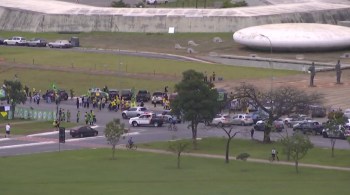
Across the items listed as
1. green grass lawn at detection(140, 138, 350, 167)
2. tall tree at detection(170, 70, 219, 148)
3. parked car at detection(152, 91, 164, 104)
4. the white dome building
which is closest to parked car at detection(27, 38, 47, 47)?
the white dome building

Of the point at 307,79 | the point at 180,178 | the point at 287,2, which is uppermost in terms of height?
the point at 287,2

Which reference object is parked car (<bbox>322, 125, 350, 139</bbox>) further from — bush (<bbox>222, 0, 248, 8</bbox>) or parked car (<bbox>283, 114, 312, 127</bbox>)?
bush (<bbox>222, 0, 248, 8</bbox>)

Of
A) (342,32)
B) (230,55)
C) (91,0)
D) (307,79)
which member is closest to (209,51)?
(230,55)

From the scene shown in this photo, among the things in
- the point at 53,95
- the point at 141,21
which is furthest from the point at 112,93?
the point at 141,21

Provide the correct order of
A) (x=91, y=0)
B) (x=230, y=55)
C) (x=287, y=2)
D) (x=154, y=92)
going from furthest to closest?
(x=91, y=0)
(x=287, y=2)
(x=230, y=55)
(x=154, y=92)

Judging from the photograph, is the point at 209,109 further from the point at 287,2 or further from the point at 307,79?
the point at 287,2

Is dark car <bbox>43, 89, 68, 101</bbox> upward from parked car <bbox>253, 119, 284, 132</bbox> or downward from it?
upward

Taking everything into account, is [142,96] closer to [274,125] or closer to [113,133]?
[274,125]
